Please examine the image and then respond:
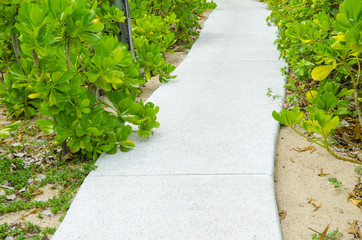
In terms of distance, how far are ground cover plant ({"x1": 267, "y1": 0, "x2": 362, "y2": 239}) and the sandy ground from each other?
0.05 metres

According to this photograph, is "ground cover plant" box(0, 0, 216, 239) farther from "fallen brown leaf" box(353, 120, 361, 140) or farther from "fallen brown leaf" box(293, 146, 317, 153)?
"fallen brown leaf" box(353, 120, 361, 140)

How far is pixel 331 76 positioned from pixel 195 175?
188 centimetres

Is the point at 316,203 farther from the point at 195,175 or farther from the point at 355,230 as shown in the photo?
the point at 195,175

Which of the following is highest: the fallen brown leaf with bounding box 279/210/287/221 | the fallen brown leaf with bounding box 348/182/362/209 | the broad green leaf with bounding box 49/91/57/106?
the broad green leaf with bounding box 49/91/57/106

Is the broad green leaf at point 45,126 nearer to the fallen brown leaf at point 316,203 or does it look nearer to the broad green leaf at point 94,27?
the broad green leaf at point 94,27

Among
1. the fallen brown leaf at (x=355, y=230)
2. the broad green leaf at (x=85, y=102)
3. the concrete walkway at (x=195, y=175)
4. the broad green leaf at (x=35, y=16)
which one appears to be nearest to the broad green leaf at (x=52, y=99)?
the broad green leaf at (x=85, y=102)

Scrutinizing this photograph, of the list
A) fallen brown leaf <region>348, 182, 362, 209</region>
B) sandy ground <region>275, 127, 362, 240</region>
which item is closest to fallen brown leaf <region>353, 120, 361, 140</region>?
sandy ground <region>275, 127, 362, 240</region>

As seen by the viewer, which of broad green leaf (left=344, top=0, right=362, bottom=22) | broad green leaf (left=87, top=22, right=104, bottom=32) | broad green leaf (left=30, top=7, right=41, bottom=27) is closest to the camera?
broad green leaf (left=344, top=0, right=362, bottom=22)

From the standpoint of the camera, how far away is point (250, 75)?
4.84m

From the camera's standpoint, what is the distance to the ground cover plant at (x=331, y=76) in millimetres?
2117

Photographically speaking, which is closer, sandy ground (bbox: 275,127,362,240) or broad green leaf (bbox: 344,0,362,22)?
broad green leaf (bbox: 344,0,362,22)

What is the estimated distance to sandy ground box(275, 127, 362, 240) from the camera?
242cm

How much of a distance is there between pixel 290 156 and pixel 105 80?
5.36ft

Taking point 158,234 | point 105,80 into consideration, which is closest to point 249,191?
point 158,234
